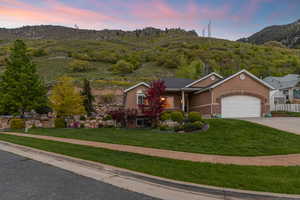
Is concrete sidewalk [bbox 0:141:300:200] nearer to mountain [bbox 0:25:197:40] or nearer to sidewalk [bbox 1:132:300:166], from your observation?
sidewalk [bbox 1:132:300:166]

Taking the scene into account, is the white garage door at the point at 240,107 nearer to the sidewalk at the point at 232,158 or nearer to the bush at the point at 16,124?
the sidewalk at the point at 232,158

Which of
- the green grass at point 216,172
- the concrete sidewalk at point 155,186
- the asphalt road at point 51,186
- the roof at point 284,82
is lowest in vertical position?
the asphalt road at point 51,186

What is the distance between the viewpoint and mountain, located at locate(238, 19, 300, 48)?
352 feet

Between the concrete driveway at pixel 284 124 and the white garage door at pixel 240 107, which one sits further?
the white garage door at pixel 240 107

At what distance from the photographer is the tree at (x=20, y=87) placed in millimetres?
20344

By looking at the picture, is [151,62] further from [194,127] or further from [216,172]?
[216,172]

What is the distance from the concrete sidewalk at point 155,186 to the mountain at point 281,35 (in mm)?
123573

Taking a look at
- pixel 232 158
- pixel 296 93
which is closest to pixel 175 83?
pixel 232 158

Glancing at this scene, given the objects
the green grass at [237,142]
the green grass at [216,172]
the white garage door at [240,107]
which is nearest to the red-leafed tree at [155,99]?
the green grass at [237,142]

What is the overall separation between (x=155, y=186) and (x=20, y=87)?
21.7 m

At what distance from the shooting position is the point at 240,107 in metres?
19.7

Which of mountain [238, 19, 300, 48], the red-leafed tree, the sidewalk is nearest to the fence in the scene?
the red-leafed tree

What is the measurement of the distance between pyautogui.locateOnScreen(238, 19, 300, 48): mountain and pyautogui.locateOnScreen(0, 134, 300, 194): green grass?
399 feet

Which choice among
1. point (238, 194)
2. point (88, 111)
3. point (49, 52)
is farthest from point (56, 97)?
point (49, 52)
